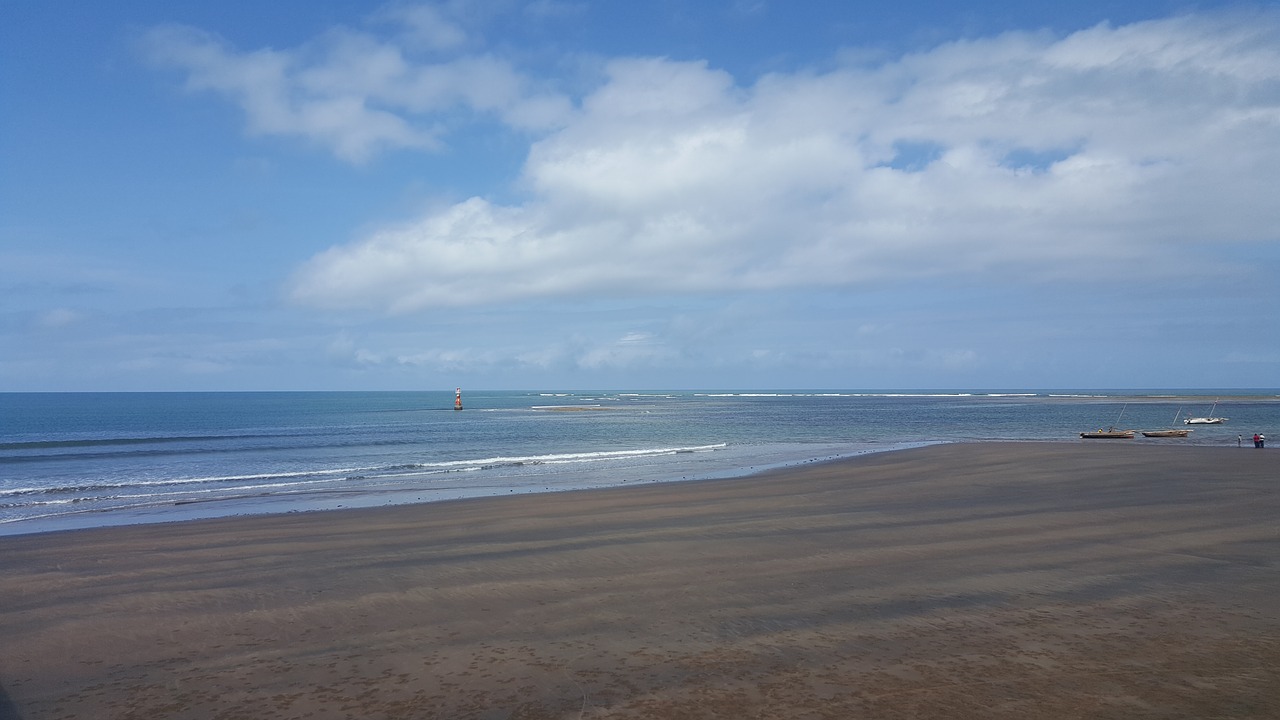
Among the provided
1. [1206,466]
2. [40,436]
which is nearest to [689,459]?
[1206,466]

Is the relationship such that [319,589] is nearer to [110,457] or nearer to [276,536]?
[276,536]

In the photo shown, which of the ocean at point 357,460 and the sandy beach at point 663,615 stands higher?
the sandy beach at point 663,615

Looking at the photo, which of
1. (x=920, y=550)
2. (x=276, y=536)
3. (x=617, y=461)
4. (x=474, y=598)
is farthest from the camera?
(x=617, y=461)

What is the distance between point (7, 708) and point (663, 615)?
673 centimetres

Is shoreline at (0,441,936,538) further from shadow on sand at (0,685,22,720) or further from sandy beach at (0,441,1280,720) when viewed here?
shadow on sand at (0,685,22,720)

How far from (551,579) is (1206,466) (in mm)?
26134

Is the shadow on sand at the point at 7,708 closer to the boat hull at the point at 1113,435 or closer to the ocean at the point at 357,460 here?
the ocean at the point at 357,460

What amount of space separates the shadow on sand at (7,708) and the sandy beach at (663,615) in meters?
0.03

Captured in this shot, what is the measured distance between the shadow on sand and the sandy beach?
28mm

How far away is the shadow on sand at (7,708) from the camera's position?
6645mm

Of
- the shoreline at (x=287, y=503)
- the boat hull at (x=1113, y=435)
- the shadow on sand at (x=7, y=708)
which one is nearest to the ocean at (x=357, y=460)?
the shoreline at (x=287, y=503)

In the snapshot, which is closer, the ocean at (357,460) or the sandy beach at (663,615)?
the sandy beach at (663,615)

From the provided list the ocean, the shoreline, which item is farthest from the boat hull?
the shoreline

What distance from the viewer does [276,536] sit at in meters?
15.6
